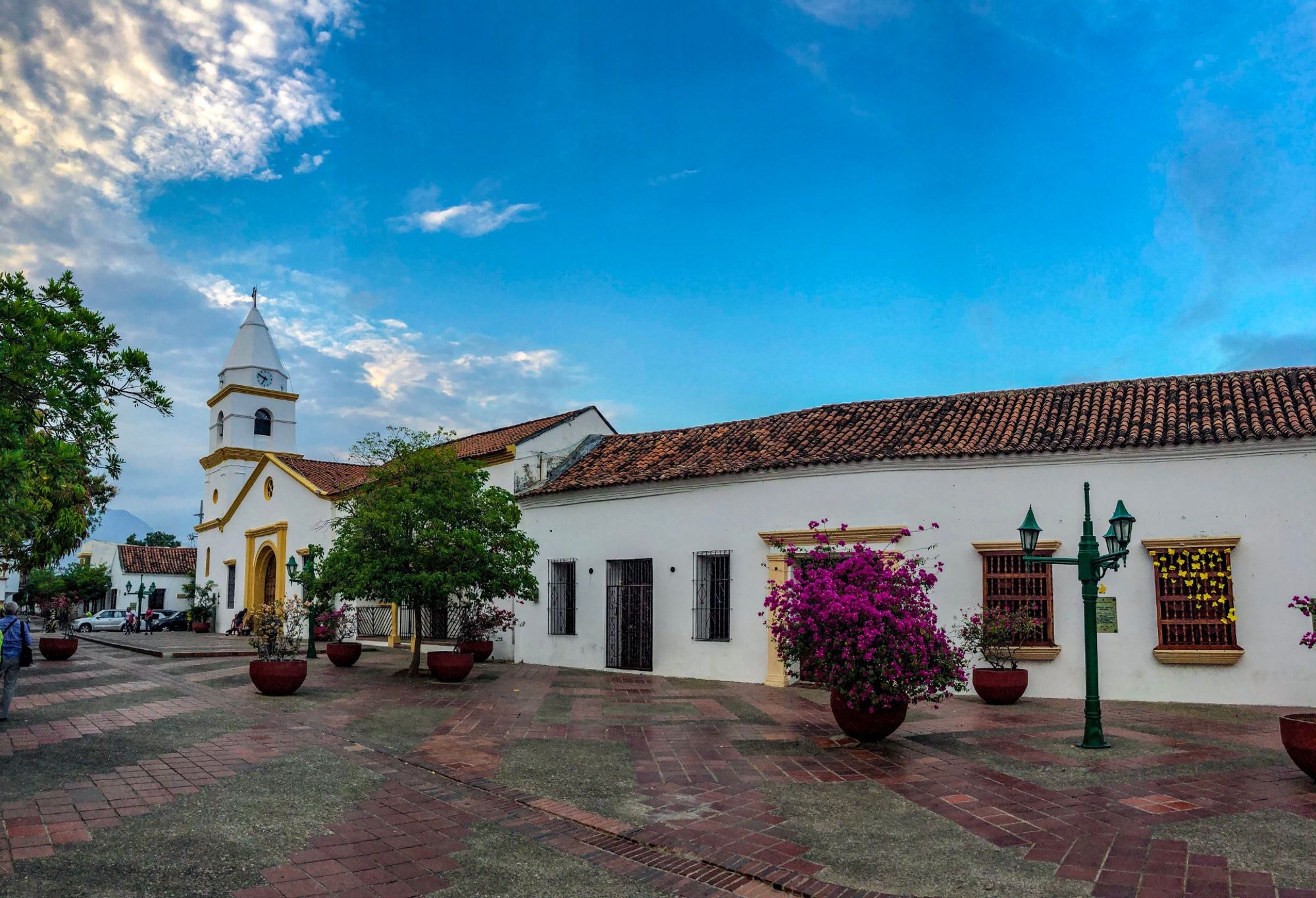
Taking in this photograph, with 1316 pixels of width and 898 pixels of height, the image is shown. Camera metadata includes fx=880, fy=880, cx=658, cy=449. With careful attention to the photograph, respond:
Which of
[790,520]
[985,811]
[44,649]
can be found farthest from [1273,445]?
[44,649]

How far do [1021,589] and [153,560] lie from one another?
49760 mm

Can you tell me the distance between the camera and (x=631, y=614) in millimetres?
17156

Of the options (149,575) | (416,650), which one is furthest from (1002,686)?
(149,575)

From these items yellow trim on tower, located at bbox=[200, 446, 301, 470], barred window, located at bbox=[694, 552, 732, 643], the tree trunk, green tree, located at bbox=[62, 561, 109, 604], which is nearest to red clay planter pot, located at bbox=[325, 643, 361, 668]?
the tree trunk

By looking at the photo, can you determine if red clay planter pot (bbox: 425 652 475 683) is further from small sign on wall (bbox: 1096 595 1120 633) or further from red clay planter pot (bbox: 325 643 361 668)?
small sign on wall (bbox: 1096 595 1120 633)

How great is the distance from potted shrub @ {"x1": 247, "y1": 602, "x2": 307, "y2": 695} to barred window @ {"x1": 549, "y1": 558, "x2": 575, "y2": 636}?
19.7ft

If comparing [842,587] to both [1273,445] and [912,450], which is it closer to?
[912,450]

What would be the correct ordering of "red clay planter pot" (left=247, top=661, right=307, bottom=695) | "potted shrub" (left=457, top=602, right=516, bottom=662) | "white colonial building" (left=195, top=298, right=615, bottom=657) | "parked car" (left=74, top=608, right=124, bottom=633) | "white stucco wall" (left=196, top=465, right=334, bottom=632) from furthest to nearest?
"parked car" (left=74, top=608, right=124, bottom=633) < "white stucco wall" (left=196, top=465, right=334, bottom=632) < "white colonial building" (left=195, top=298, right=615, bottom=657) < "potted shrub" (left=457, top=602, right=516, bottom=662) < "red clay planter pot" (left=247, top=661, right=307, bottom=695)

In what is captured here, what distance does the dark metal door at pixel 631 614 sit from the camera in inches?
663

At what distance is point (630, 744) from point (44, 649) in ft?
53.3

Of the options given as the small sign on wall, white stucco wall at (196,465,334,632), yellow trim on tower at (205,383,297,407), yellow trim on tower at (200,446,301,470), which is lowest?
the small sign on wall

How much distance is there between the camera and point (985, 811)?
6.86m

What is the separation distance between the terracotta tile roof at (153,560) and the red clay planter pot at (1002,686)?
46628 millimetres

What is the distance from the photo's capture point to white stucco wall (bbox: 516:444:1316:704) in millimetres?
12375
